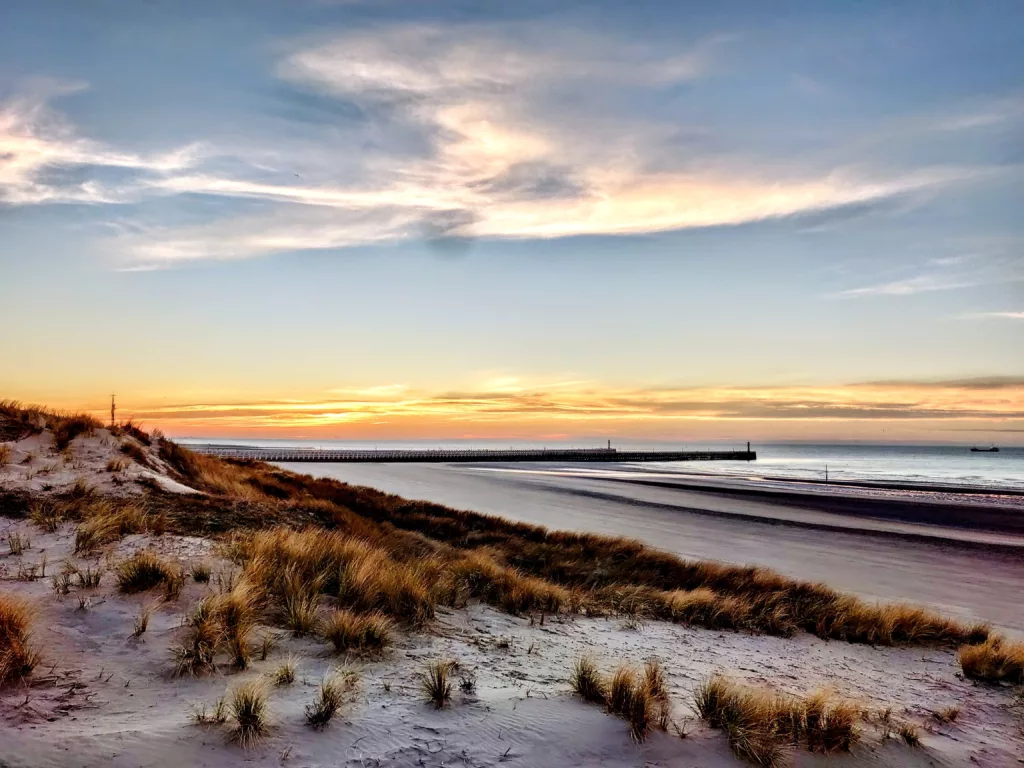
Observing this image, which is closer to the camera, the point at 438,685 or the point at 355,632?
the point at 438,685

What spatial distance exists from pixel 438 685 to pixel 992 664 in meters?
7.61

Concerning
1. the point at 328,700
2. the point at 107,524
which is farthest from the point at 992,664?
the point at 107,524

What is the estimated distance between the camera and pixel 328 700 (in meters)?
5.02

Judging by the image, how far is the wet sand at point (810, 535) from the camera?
49.9 ft

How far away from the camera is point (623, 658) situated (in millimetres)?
7445

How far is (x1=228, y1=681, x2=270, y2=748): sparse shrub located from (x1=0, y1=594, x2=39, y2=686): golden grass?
5.53 feet

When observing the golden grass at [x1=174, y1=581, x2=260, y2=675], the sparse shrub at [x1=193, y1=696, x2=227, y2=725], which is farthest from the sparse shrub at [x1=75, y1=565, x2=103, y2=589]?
the sparse shrub at [x1=193, y1=696, x2=227, y2=725]

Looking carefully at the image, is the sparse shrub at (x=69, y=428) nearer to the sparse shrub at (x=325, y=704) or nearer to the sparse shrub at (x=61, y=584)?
the sparse shrub at (x=61, y=584)

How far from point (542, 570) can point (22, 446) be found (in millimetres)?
11635

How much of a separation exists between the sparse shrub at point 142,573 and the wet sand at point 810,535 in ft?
45.3

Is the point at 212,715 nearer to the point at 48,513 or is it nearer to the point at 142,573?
the point at 142,573

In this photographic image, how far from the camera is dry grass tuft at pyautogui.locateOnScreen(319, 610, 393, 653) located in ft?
21.2

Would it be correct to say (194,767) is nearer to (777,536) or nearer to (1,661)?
(1,661)

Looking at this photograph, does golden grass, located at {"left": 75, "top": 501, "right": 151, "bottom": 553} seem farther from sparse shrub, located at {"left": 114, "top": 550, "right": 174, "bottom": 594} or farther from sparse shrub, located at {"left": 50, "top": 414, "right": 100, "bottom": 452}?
sparse shrub, located at {"left": 50, "top": 414, "right": 100, "bottom": 452}
